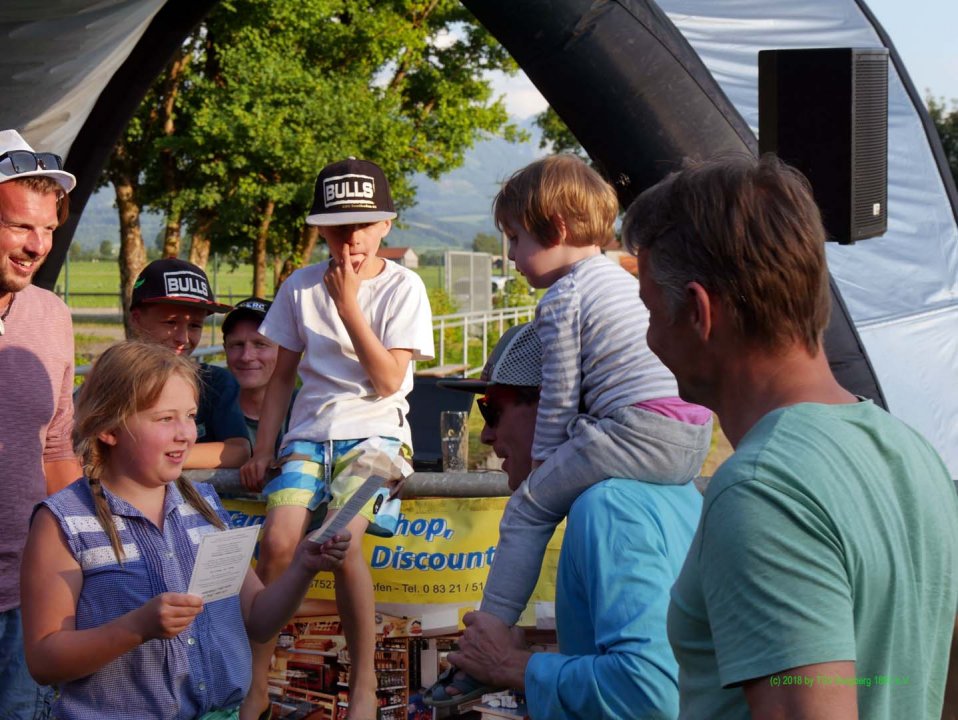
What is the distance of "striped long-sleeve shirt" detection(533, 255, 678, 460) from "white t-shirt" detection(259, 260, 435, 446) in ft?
4.97

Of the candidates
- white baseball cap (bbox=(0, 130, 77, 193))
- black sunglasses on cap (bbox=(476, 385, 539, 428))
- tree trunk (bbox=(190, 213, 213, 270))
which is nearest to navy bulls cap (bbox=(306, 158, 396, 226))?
white baseball cap (bbox=(0, 130, 77, 193))

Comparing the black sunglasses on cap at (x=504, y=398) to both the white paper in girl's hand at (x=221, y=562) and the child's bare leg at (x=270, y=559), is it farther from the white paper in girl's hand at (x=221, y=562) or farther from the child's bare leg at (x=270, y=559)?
the child's bare leg at (x=270, y=559)

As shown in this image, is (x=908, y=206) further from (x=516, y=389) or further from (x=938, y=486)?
(x=938, y=486)

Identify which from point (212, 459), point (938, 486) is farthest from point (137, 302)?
point (938, 486)

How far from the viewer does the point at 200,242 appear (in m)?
28.7

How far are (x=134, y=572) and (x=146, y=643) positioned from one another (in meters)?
0.17

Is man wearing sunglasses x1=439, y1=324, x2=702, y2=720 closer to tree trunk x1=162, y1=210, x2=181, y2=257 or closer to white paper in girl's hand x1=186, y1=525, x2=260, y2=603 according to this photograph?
white paper in girl's hand x1=186, y1=525, x2=260, y2=603

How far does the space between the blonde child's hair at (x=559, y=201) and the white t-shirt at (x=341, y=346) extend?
58.1 inches

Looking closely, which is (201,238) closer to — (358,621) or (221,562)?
(358,621)

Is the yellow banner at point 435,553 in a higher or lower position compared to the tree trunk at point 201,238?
lower

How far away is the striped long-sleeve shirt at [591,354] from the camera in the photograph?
282 cm

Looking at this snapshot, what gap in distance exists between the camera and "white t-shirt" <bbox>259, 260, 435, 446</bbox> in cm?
439

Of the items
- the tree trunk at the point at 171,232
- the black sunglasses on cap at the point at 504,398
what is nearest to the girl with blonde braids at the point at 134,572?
the black sunglasses on cap at the point at 504,398

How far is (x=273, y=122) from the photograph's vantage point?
2420 centimetres
